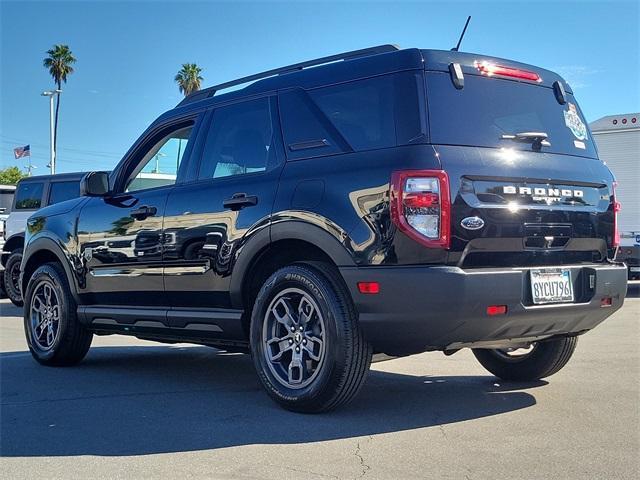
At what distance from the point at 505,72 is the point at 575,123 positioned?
2.23ft

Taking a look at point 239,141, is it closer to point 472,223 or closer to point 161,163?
point 161,163

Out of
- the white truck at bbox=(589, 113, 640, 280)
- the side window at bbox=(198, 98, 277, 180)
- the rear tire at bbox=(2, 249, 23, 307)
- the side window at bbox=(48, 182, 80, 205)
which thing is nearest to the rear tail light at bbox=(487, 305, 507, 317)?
the side window at bbox=(198, 98, 277, 180)

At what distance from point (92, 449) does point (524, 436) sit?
2.20 meters

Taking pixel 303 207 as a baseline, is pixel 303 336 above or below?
below

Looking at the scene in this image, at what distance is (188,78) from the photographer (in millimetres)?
48375

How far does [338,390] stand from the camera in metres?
4.45

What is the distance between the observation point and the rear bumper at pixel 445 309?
13.5 feet

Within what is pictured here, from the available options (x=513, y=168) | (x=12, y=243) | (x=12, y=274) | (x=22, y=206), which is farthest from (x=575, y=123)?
(x=22, y=206)

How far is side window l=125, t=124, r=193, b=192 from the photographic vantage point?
5895 millimetres

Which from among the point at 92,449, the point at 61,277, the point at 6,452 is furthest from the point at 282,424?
the point at 61,277

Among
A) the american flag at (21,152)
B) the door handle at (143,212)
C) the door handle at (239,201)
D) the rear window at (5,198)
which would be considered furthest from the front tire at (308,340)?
the american flag at (21,152)

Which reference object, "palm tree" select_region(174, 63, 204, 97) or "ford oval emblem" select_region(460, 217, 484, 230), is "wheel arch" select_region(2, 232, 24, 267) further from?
"palm tree" select_region(174, 63, 204, 97)

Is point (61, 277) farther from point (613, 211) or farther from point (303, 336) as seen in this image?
point (613, 211)

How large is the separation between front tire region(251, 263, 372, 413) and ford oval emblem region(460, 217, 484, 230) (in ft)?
2.52
